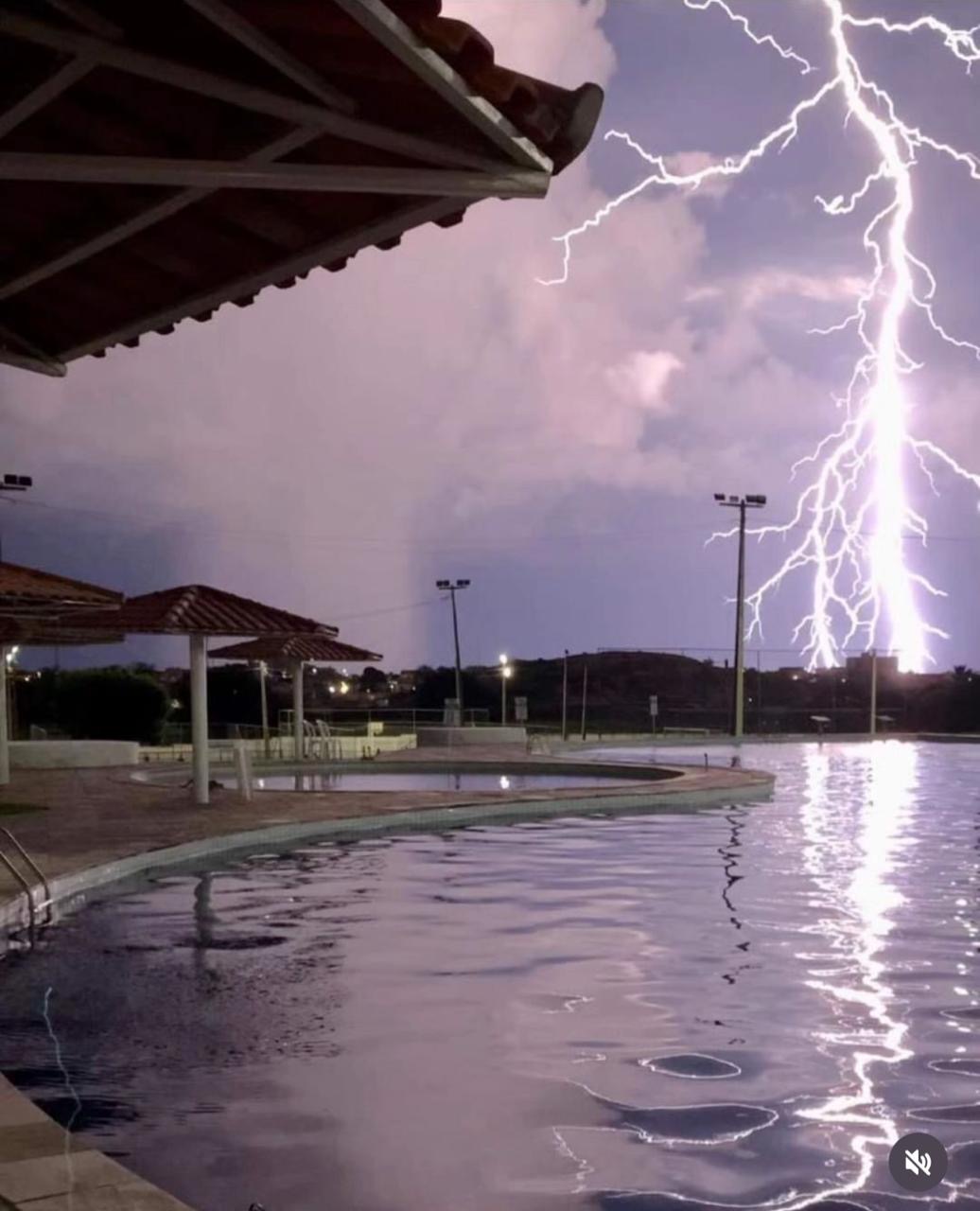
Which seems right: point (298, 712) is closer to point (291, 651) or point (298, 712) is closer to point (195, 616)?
point (291, 651)

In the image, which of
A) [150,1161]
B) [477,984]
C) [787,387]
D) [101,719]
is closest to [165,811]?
[477,984]

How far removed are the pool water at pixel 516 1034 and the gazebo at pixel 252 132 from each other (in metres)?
3.15

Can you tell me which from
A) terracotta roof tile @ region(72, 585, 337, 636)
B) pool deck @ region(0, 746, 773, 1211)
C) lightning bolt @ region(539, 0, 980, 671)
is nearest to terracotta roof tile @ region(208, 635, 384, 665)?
pool deck @ region(0, 746, 773, 1211)

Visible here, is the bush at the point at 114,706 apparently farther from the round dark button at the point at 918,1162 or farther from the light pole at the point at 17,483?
the round dark button at the point at 918,1162

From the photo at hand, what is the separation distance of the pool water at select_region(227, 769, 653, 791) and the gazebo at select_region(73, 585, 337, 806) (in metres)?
4.27

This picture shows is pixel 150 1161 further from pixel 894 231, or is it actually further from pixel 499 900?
pixel 894 231

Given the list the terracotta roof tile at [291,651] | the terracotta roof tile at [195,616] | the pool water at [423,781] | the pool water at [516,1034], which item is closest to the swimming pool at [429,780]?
the pool water at [423,781]

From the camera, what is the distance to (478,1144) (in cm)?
466

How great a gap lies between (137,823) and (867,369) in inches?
930

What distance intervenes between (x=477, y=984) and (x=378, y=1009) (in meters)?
0.73

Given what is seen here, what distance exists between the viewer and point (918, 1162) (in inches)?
176

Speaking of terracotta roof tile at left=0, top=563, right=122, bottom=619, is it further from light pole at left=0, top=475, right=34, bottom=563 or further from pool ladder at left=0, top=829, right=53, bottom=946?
light pole at left=0, top=475, right=34, bottom=563

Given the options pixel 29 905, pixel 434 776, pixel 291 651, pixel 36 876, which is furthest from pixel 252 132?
pixel 291 651

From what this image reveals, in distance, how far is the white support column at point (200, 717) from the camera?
16031mm
